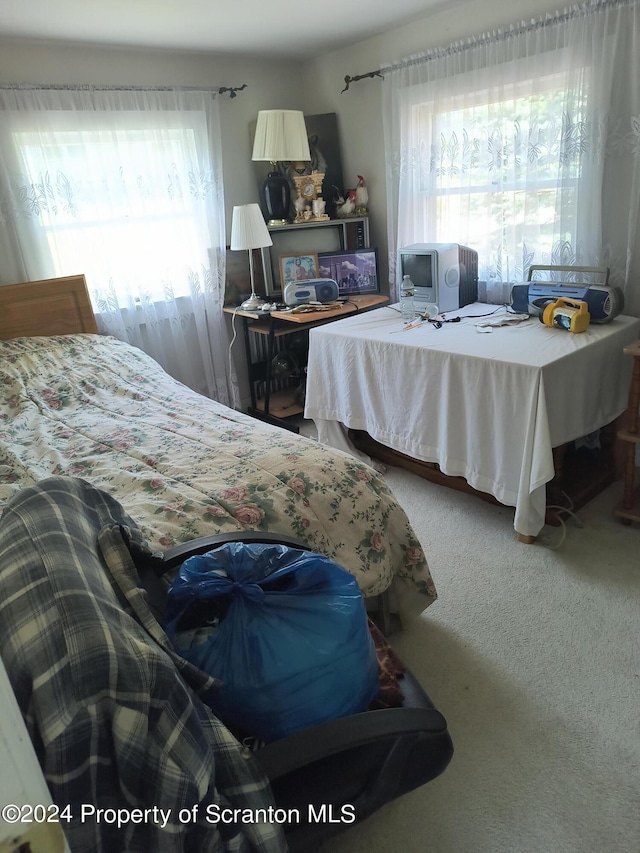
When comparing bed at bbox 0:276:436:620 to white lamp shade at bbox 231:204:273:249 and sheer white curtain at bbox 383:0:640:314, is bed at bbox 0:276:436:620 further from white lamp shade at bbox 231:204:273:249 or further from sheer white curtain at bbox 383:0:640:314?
sheer white curtain at bbox 383:0:640:314

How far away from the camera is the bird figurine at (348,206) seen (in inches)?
146

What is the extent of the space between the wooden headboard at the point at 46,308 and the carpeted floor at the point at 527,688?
2.19 metres

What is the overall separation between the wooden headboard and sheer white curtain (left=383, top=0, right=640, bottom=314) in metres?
1.92

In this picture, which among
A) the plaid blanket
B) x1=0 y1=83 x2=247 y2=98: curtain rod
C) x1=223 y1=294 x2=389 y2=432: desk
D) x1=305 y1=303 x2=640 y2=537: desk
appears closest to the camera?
the plaid blanket

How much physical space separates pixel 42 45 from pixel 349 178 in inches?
74.2

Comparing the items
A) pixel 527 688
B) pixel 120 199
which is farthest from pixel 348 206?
pixel 527 688

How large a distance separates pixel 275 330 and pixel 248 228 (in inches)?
24.3

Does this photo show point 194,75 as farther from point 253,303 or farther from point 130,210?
point 253,303

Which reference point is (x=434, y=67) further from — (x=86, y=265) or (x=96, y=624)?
(x=96, y=624)

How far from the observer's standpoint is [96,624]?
0.76 meters

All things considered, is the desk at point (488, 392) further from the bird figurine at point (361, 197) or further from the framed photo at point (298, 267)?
the bird figurine at point (361, 197)

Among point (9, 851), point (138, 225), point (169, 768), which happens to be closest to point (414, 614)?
point (169, 768)

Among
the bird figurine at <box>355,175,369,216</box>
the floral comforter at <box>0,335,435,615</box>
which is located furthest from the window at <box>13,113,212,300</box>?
the floral comforter at <box>0,335,435,615</box>

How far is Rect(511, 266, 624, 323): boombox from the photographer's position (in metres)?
2.42
